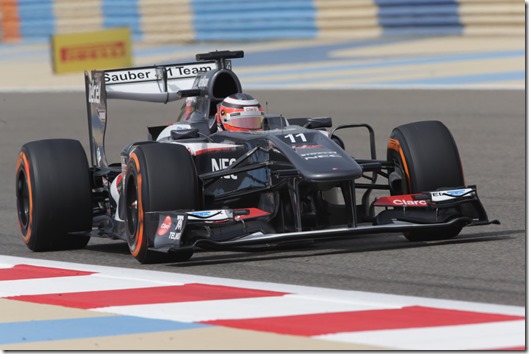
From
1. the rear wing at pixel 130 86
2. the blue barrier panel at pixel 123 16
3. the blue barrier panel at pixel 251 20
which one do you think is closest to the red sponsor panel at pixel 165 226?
the rear wing at pixel 130 86

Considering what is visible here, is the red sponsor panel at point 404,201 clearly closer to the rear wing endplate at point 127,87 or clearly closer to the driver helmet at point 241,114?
the driver helmet at point 241,114

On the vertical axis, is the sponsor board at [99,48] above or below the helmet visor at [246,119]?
below

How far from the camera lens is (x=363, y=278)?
7391mm

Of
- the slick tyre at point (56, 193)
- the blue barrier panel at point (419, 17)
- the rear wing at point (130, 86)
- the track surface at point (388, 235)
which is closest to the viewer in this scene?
the track surface at point (388, 235)

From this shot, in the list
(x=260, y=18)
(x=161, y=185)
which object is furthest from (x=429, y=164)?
(x=260, y=18)

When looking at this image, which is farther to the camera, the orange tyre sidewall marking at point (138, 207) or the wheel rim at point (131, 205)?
the wheel rim at point (131, 205)

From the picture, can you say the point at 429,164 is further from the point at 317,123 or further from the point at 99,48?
the point at 99,48

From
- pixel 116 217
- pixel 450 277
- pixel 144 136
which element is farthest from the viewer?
pixel 144 136

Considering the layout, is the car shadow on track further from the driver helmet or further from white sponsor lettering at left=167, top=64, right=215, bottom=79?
white sponsor lettering at left=167, top=64, right=215, bottom=79

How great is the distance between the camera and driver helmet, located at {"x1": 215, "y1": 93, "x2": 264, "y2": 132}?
9.16m

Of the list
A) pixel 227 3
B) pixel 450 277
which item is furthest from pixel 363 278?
pixel 227 3

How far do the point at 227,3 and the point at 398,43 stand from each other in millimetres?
4674

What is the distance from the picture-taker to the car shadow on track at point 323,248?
840cm

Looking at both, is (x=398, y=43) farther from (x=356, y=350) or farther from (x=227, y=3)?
(x=356, y=350)
